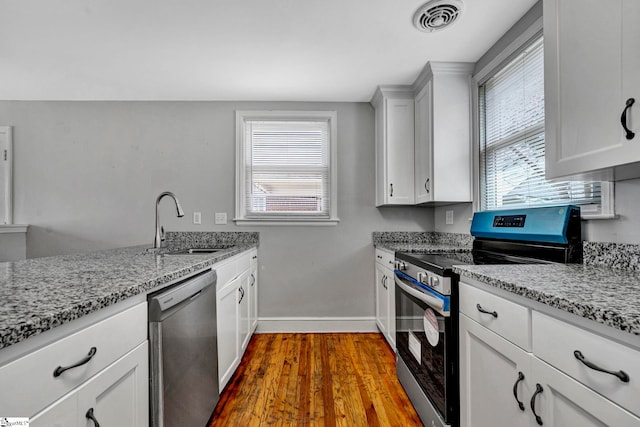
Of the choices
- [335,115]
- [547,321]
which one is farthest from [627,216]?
[335,115]

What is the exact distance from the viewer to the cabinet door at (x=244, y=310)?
7.27ft

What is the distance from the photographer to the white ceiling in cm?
174

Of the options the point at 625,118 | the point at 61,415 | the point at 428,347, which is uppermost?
the point at 625,118

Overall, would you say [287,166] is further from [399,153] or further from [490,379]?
[490,379]

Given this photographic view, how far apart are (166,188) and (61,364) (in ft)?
8.62

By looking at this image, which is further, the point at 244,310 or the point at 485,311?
the point at 244,310

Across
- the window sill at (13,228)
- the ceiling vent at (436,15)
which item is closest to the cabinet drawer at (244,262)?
the ceiling vent at (436,15)

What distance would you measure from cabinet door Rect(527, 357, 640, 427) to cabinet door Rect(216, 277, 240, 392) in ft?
4.78

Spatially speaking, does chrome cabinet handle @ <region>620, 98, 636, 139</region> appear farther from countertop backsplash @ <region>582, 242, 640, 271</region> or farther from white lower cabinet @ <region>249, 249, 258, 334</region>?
white lower cabinet @ <region>249, 249, 258, 334</region>

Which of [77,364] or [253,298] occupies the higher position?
[77,364]

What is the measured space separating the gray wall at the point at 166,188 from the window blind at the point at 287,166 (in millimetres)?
166

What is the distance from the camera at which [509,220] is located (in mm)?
1723

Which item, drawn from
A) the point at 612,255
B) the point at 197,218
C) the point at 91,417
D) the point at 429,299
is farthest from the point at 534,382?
the point at 197,218

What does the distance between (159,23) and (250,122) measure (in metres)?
1.27
